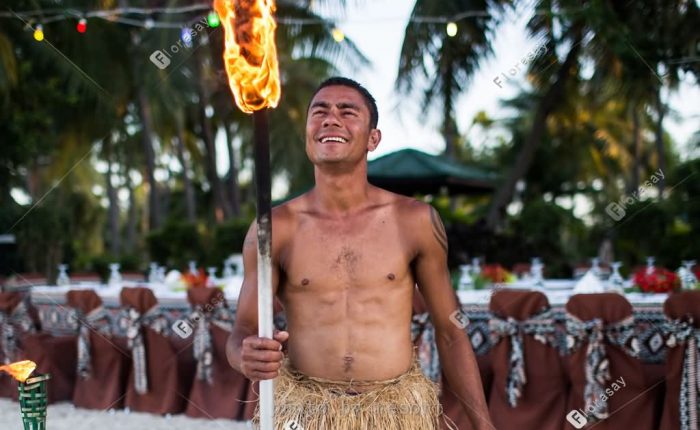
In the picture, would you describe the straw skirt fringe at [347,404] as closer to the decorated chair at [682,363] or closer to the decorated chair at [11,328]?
the decorated chair at [682,363]

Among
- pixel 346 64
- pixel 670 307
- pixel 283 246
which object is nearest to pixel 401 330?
pixel 283 246

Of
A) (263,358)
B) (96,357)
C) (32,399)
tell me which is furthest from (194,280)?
(263,358)

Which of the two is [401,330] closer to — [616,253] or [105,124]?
[616,253]

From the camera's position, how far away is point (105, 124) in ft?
64.6

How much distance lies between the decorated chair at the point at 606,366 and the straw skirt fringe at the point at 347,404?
250cm

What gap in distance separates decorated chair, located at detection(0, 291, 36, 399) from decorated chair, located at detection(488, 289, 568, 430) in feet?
14.2

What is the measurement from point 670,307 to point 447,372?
2435 mm

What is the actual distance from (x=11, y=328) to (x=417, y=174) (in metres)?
5.98

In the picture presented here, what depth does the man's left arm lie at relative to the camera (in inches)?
100

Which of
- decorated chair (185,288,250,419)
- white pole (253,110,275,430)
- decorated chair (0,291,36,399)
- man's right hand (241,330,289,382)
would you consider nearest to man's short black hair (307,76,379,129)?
white pole (253,110,275,430)

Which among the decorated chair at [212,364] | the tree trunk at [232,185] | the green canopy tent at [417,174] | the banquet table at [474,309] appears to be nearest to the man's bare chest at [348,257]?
the banquet table at [474,309]

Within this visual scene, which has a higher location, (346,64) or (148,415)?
(346,64)

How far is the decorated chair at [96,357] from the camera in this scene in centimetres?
661

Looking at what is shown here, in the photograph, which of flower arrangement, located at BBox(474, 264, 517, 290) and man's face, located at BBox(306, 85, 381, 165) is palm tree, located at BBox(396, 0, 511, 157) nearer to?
flower arrangement, located at BBox(474, 264, 517, 290)
